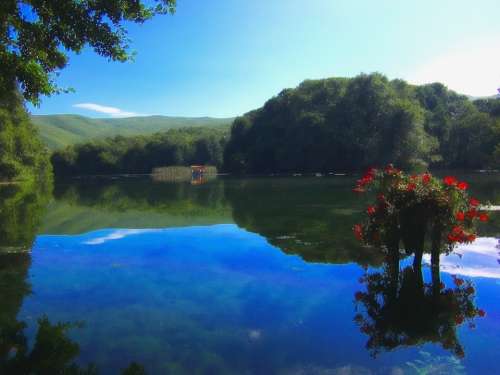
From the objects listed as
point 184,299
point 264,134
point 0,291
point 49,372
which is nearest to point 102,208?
point 0,291

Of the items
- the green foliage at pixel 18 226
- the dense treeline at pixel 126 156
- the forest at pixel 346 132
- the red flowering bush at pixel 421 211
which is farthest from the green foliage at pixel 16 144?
the dense treeline at pixel 126 156

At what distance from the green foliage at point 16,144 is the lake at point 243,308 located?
2252 inches

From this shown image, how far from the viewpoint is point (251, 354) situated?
6.91m

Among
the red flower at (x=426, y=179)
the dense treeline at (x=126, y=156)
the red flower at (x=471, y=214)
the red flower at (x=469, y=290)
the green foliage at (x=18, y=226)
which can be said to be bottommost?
the green foliage at (x=18, y=226)

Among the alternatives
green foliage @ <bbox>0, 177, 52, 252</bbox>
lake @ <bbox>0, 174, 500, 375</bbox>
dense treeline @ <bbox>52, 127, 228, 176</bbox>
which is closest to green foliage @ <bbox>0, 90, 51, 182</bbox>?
green foliage @ <bbox>0, 177, 52, 252</bbox>

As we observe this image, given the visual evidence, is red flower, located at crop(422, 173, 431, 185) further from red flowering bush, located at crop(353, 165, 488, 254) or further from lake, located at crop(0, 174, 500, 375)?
lake, located at crop(0, 174, 500, 375)

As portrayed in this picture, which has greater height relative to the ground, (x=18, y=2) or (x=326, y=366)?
(x=18, y=2)

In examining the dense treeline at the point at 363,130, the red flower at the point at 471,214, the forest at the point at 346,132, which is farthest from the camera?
the dense treeline at the point at 363,130

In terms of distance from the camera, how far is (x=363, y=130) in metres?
84.5

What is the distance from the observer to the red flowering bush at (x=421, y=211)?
31.5 feet

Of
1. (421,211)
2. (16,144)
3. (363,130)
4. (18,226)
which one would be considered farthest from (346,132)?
→ (421,211)

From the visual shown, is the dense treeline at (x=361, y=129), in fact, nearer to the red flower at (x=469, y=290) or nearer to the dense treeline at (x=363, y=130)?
the dense treeline at (x=363, y=130)

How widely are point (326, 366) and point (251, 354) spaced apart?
1.27 m

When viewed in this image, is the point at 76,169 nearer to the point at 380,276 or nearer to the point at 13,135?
the point at 13,135
